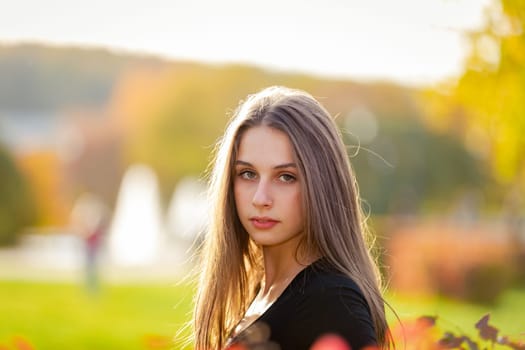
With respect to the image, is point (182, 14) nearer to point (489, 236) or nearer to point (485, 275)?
point (489, 236)

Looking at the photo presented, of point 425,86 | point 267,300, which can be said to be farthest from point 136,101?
point 267,300

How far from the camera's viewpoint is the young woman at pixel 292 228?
1.98 metres

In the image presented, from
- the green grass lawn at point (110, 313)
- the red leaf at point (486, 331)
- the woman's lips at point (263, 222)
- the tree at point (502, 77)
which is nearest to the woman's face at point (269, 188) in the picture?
the woman's lips at point (263, 222)

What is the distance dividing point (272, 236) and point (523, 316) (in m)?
9.20

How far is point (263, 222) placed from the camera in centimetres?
225

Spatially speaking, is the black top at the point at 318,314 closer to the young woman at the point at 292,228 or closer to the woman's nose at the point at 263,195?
the young woman at the point at 292,228

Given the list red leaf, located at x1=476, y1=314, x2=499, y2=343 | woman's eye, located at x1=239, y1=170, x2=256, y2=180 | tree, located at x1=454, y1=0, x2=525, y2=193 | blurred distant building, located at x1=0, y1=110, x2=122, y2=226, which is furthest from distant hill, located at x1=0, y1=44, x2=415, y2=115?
red leaf, located at x1=476, y1=314, x2=499, y2=343

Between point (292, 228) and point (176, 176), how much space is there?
3061 cm

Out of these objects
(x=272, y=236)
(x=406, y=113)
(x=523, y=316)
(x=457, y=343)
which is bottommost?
(x=523, y=316)

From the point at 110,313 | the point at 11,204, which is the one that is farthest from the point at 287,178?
the point at 11,204

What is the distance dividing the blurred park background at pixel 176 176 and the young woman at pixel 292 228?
Result: 3777 mm

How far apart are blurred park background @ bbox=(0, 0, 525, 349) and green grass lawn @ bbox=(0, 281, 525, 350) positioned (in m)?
0.05

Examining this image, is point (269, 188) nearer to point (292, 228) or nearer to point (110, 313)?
point (292, 228)

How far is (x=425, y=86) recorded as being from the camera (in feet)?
40.7
